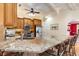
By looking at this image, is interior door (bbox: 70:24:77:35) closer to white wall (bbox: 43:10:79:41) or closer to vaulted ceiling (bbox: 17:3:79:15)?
white wall (bbox: 43:10:79:41)

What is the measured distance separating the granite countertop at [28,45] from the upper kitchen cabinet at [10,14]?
0.75 feet

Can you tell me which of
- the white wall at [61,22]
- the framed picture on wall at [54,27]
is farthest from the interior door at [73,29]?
the framed picture on wall at [54,27]

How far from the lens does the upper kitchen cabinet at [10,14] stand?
1.89m

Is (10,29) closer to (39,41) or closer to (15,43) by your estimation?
(15,43)

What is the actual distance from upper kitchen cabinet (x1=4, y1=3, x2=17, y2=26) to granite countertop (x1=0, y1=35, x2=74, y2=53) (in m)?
0.23

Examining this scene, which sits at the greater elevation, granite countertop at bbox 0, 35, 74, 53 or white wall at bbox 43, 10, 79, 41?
white wall at bbox 43, 10, 79, 41

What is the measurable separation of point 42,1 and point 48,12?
165 mm

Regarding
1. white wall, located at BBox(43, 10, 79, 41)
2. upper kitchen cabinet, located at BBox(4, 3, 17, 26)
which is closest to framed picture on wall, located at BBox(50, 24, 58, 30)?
white wall, located at BBox(43, 10, 79, 41)

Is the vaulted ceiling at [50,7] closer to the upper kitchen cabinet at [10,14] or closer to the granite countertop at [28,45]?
the upper kitchen cabinet at [10,14]

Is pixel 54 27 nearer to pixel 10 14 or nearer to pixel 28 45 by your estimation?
pixel 28 45

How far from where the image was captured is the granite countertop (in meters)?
1.86

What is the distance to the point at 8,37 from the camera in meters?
1.86

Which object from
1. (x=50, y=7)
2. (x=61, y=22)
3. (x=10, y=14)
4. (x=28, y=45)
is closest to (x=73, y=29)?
(x=61, y=22)

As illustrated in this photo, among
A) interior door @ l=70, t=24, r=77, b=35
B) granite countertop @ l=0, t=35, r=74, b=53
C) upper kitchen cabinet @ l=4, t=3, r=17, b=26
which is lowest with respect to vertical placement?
granite countertop @ l=0, t=35, r=74, b=53
